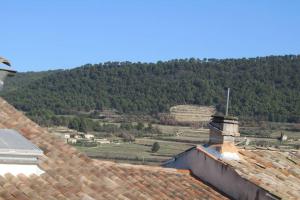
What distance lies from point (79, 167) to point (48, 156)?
0.38m

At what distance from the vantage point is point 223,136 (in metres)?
10.8

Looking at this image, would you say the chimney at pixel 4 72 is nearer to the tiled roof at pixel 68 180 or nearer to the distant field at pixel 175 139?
the tiled roof at pixel 68 180

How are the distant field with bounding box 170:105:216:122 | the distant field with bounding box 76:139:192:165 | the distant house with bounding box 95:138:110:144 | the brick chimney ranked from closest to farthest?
the brick chimney, the distant field with bounding box 76:139:192:165, the distant house with bounding box 95:138:110:144, the distant field with bounding box 170:105:216:122

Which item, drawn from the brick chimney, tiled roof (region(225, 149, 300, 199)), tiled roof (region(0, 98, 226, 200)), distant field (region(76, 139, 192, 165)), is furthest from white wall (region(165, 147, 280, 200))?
distant field (region(76, 139, 192, 165))

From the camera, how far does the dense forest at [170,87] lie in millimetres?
53487

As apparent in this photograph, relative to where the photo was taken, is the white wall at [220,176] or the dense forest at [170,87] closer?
the white wall at [220,176]

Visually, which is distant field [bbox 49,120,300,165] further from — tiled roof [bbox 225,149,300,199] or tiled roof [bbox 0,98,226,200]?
tiled roof [bbox 0,98,226,200]

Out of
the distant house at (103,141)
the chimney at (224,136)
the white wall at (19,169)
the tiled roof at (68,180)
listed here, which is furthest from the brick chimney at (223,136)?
the distant house at (103,141)

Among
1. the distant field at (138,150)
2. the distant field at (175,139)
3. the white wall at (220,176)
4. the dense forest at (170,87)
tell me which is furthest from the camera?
the dense forest at (170,87)

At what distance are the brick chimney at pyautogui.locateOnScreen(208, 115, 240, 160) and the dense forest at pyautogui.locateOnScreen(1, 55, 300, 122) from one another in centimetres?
3798

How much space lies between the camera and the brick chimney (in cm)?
1055

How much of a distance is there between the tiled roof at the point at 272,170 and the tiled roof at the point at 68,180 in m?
0.85

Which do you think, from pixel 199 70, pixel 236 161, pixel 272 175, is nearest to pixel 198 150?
pixel 236 161

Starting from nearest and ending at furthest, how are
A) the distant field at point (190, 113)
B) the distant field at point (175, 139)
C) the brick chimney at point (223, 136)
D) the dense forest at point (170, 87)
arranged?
the brick chimney at point (223, 136), the distant field at point (175, 139), the distant field at point (190, 113), the dense forest at point (170, 87)
